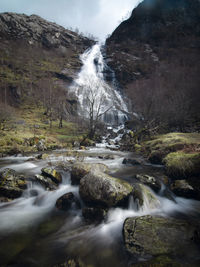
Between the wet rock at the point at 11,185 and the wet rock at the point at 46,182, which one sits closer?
the wet rock at the point at 11,185

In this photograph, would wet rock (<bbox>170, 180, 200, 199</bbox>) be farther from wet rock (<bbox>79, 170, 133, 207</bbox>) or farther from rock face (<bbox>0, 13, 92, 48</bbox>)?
rock face (<bbox>0, 13, 92, 48</bbox>)

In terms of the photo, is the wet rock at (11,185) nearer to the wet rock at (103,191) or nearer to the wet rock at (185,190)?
the wet rock at (103,191)

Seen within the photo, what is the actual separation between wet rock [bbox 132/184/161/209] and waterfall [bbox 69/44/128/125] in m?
18.0

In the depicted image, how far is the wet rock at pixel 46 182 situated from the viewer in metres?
6.64

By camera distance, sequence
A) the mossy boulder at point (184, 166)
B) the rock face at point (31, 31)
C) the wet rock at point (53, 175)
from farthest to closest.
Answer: the rock face at point (31, 31) < the wet rock at point (53, 175) < the mossy boulder at point (184, 166)

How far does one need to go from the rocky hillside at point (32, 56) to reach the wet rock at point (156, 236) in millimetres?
46969

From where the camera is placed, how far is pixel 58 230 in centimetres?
447

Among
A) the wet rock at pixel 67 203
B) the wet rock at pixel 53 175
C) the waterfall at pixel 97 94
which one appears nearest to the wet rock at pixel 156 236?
the wet rock at pixel 67 203

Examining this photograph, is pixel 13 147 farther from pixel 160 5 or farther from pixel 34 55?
pixel 160 5

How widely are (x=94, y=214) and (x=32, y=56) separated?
Result: 82.5 meters

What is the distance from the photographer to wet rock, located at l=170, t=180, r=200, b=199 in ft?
19.3

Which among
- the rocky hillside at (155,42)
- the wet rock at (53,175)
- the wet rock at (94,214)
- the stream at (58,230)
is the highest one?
the rocky hillside at (155,42)

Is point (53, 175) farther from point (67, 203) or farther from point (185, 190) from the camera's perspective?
point (185, 190)

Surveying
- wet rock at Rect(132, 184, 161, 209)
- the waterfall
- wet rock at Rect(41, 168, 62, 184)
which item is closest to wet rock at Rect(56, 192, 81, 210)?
wet rock at Rect(41, 168, 62, 184)
